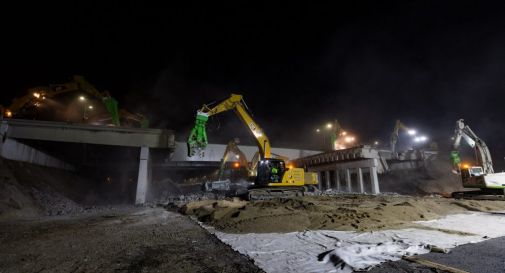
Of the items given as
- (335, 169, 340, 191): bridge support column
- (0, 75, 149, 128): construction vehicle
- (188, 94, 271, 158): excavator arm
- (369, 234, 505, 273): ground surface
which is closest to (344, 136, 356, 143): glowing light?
(335, 169, 340, 191): bridge support column

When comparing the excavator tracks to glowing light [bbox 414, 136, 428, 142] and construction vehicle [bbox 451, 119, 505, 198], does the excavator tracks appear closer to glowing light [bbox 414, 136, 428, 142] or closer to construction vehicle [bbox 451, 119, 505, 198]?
construction vehicle [bbox 451, 119, 505, 198]

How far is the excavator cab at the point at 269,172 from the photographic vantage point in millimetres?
13372

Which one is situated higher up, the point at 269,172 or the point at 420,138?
the point at 420,138

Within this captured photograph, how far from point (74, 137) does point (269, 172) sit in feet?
49.6

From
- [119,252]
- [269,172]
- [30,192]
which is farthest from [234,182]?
[119,252]

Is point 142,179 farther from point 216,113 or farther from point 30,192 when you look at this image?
point 216,113

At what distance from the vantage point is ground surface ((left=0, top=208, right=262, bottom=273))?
12.6ft

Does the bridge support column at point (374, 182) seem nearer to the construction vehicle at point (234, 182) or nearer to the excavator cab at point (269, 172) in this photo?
the construction vehicle at point (234, 182)

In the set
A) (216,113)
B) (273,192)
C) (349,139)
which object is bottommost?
(273,192)

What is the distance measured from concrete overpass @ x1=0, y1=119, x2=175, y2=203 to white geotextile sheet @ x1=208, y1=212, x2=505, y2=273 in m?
14.1

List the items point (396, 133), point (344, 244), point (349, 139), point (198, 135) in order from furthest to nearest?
point (349, 139)
point (396, 133)
point (198, 135)
point (344, 244)

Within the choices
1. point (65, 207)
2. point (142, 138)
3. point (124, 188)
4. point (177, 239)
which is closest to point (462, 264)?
point (177, 239)

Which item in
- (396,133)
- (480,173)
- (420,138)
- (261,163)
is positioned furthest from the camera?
(420,138)

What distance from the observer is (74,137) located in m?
17.4
